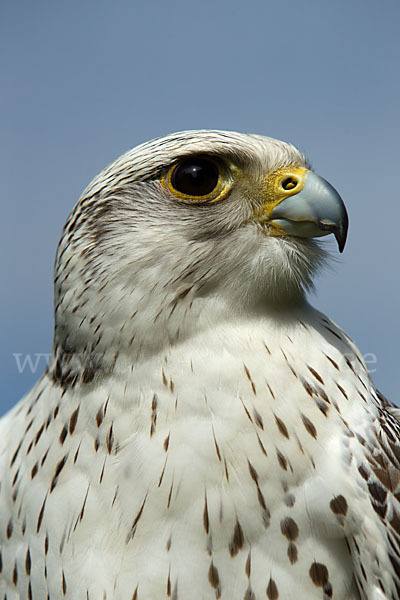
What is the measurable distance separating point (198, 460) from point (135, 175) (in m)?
1.40

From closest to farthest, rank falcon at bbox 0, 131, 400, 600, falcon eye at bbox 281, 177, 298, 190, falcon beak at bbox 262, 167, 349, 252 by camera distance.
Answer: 1. falcon at bbox 0, 131, 400, 600
2. falcon beak at bbox 262, 167, 349, 252
3. falcon eye at bbox 281, 177, 298, 190

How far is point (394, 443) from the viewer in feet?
9.93

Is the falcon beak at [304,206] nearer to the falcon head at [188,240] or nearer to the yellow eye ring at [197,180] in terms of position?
the falcon head at [188,240]

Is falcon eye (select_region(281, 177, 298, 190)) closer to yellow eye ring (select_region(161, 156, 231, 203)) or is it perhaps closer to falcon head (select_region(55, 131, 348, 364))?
falcon head (select_region(55, 131, 348, 364))

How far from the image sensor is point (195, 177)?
3186 mm

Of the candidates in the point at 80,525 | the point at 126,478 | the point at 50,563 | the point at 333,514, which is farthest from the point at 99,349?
the point at 333,514

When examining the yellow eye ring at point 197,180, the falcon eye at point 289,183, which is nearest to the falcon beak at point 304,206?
the falcon eye at point 289,183

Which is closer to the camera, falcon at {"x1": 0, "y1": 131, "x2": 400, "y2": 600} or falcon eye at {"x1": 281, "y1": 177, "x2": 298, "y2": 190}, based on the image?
falcon at {"x1": 0, "y1": 131, "x2": 400, "y2": 600}

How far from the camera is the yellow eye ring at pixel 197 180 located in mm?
3182

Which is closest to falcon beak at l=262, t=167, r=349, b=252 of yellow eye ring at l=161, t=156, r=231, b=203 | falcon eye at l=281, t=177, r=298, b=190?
falcon eye at l=281, t=177, r=298, b=190

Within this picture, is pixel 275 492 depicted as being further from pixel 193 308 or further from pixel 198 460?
pixel 193 308

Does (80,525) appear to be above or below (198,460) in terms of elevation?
below

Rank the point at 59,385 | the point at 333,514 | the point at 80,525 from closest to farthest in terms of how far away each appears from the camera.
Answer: the point at 333,514 < the point at 80,525 < the point at 59,385

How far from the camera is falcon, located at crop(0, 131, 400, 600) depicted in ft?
9.05
